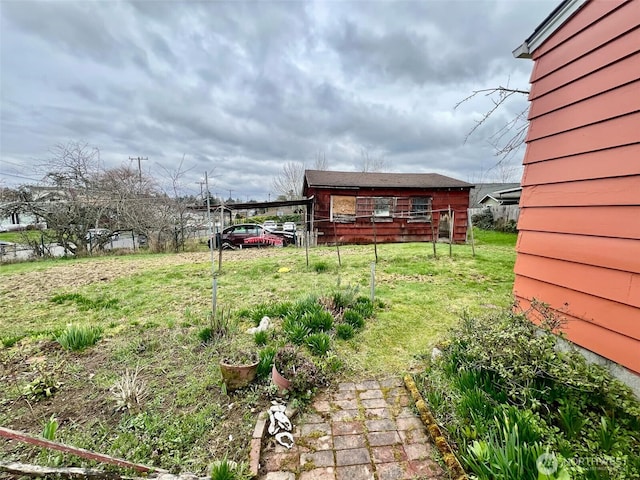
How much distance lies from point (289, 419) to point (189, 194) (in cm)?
1361

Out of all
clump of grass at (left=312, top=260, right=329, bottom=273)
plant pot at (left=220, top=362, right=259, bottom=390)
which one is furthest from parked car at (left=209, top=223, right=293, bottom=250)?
plant pot at (left=220, top=362, right=259, bottom=390)

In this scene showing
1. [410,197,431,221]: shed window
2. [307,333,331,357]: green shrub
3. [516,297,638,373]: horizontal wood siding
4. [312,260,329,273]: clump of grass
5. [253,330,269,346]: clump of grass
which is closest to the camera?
[516,297,638,373]: horizontal wood siding

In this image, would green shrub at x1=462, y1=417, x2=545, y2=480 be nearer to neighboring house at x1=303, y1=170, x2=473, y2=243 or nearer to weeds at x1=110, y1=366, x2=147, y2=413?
weeds at x1=110, y1=366, x2=147, y2=413

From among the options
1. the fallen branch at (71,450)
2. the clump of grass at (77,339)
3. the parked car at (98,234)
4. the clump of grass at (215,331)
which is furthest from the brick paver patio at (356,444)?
the parked car at (98,234)

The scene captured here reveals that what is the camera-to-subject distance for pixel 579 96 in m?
2.42

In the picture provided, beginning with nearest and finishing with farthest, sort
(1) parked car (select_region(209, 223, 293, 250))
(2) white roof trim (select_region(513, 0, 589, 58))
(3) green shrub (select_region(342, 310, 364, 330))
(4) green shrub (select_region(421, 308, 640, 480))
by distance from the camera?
(4) green shrub (select_region(421, 308, 640, 480))
(2) white roof trim (select_region(513, 0, 589, 58))
(3) green shrub (select_region(342, 310, 364, 330))
(1) parked car (select_region(209, 223, 293, 250))

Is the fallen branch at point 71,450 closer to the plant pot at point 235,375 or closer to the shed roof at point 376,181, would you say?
the plant pot at point 235,375

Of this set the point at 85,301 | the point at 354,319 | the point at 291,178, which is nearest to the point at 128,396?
the point at 354,319

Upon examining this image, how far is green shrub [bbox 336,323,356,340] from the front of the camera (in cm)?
342

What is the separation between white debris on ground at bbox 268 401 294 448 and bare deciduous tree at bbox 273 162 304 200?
28.9 metres

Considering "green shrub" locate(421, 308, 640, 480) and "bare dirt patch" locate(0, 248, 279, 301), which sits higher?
"green shrub" locate(421, 308, 640, 480)

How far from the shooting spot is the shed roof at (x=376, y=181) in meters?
12.9

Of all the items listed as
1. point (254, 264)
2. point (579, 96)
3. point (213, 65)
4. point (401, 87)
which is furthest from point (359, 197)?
point (579, 96)

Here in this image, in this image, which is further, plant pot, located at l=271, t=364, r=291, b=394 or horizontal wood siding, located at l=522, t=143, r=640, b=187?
plant pot, located at l=271, t=364, r=291, b=394
